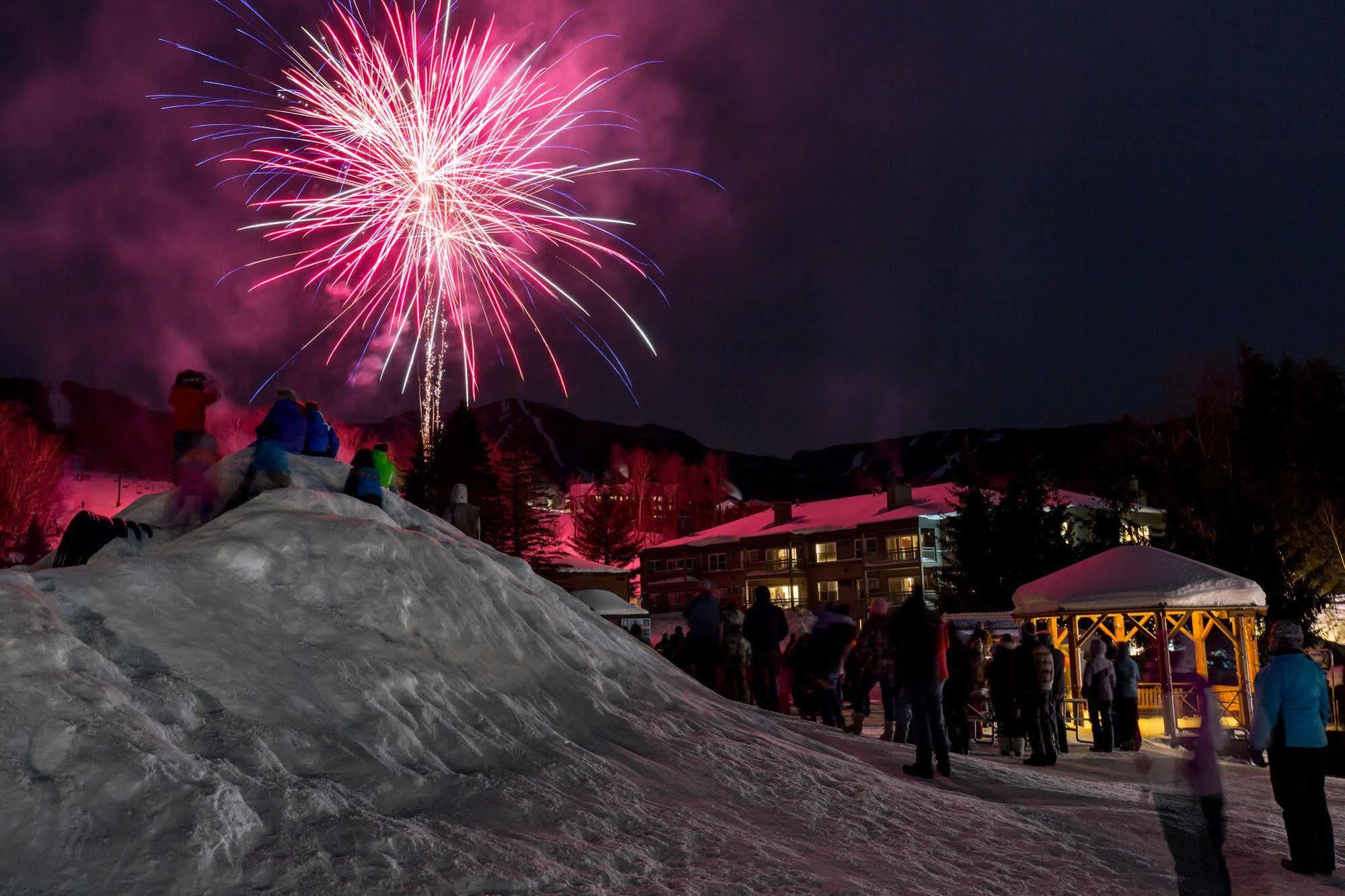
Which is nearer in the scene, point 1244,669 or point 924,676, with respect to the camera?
point 924,676

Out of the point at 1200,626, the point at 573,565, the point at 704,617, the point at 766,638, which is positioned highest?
the point at 573,565

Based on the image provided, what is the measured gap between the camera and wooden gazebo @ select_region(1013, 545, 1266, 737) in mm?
18812

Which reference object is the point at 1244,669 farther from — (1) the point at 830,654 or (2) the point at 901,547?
(2) the point at 901,547

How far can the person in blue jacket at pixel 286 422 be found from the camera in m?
11.8

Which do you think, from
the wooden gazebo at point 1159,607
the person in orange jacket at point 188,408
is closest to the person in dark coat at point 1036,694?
the wooden gazebo at point 1159,607

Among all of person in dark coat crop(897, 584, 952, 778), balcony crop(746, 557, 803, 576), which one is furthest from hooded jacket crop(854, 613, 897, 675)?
balcony crop(746, 557, 803, 576)

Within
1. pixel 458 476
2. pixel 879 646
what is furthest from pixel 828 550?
pixel 879 646

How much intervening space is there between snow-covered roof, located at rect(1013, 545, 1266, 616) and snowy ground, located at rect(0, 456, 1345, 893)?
9198 millimetres

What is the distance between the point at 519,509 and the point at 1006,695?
139 feet

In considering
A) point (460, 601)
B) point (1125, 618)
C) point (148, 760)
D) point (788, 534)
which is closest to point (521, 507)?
point (788, 534)

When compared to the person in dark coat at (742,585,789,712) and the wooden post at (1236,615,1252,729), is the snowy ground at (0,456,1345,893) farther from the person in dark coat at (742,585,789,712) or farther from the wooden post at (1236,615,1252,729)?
the wooden post at (1236,615,1252,729)

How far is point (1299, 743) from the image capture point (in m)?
7.53

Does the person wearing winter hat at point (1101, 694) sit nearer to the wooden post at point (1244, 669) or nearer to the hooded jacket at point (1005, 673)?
the hooded jacket at point (1005, 673)

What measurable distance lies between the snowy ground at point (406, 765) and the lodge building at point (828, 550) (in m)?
46.4
